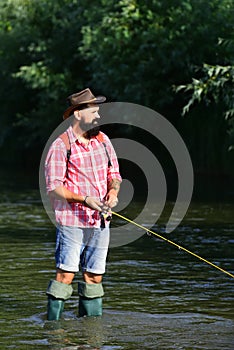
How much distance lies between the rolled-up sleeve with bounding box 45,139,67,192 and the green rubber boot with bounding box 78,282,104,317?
3.17 ft

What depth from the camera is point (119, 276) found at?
12.8 m

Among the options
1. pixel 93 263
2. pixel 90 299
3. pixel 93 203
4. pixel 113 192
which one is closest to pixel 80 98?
pixel 113 192

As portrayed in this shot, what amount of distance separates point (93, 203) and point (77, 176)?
0.39 meters

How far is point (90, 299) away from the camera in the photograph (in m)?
9.91

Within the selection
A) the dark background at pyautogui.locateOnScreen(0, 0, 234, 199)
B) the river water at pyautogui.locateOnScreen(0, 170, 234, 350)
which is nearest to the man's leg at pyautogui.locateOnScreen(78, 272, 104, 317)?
the river water at pyautogui.locateOnScreen(0, 170, 234, 350)

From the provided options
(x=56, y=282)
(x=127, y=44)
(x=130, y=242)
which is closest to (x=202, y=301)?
(x=56, y=282)

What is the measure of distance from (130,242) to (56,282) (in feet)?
22.6

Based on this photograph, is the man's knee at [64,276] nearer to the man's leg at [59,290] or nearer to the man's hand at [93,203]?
the man's leg at [59,290]

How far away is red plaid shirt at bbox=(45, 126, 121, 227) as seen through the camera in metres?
9.50

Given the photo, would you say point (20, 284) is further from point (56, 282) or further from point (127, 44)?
point (127, 44)

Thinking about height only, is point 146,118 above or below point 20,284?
above

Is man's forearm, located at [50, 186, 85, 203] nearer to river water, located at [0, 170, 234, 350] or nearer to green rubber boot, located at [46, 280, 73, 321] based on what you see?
green rubber boot, located at [46, 280, 73, 321]

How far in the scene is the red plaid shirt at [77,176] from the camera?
9.50 meters

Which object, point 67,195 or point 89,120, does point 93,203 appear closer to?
point 67,195
